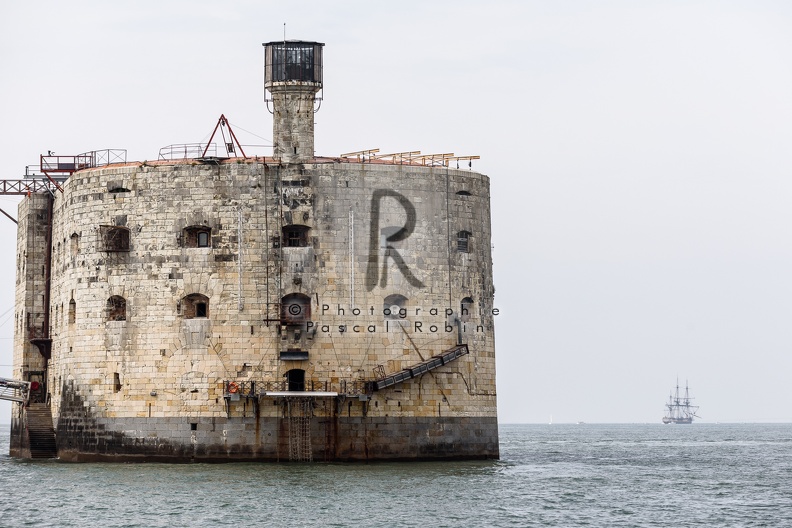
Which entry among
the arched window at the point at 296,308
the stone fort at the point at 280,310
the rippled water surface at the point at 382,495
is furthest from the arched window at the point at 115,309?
the arched window at the point at 296,308

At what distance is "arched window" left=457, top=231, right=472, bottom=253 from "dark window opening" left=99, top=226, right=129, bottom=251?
11.1 m

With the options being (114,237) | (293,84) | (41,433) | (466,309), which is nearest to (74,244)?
(114,237)

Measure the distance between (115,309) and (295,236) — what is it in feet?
21.4

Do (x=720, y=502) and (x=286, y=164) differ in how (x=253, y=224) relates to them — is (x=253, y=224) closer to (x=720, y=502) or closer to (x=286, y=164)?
(x=286, y=164)

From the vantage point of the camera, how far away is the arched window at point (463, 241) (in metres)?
52.7

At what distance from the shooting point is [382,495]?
42.9 metres

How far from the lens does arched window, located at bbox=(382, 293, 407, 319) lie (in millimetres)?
51062

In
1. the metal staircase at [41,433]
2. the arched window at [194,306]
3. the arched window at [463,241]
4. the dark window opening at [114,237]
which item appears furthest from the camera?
the metal staircase at [41,433]

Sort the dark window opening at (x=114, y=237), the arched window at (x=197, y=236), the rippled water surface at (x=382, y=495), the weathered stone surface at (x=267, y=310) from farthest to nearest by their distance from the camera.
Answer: the dark window opening at (x=114, y=237) < the arched window at (x=197, y=236) < the weathered stone surface at (x=267, y=310) < the rippled water surface at (x=382, y=495)

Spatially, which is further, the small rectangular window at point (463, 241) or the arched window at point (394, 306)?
the small rectangular window at point (463, 241)

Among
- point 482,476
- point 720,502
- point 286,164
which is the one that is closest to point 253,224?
point 286,164

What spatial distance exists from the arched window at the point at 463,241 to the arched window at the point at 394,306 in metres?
2.92

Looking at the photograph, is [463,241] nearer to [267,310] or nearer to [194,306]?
[267,310]

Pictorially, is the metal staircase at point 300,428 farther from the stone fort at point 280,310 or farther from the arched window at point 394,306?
the arched window at point 394,306
